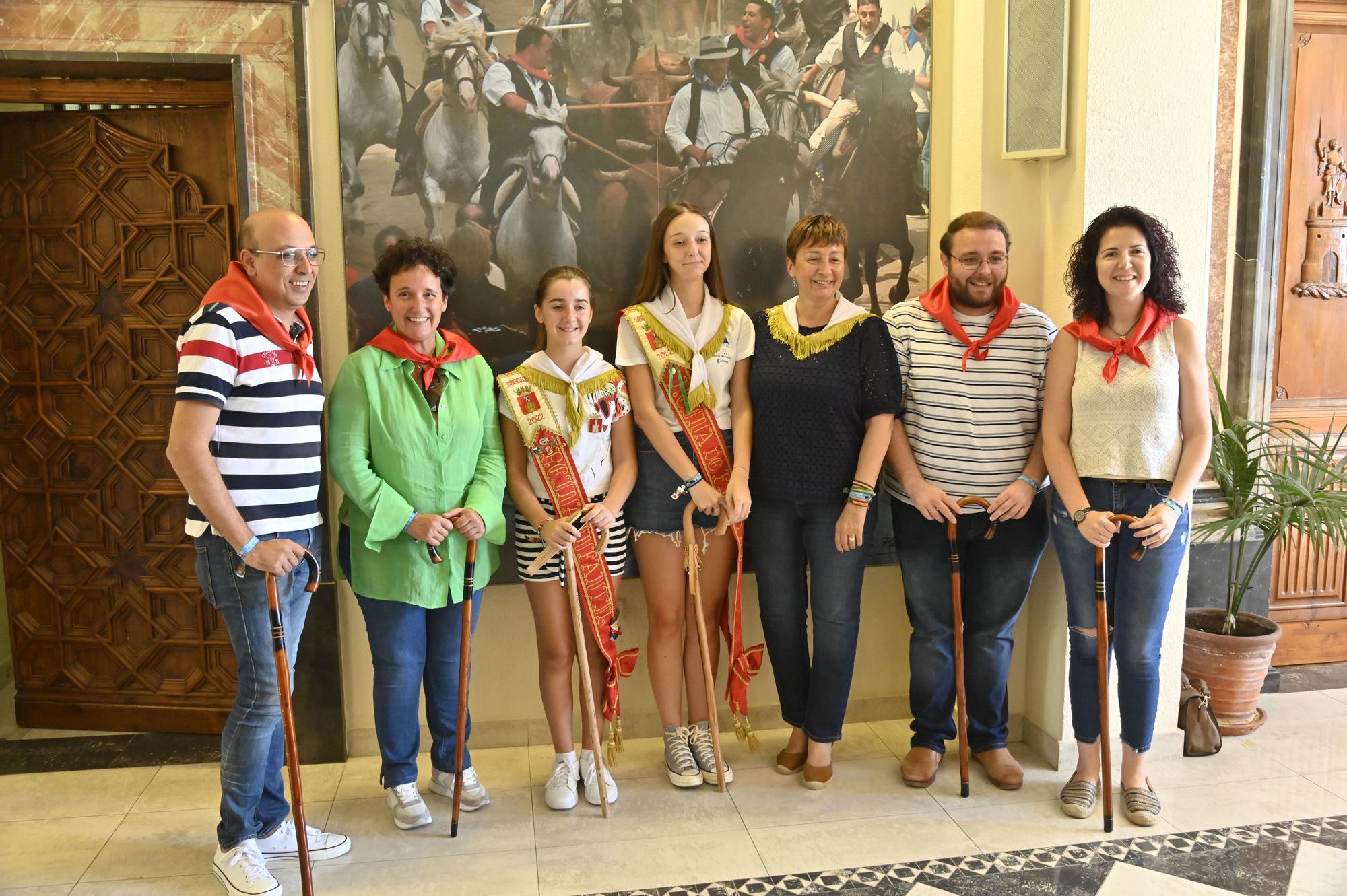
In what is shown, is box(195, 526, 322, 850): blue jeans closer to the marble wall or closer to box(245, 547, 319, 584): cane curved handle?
Answer: box(245, 547, 319, 584): cane curved handle

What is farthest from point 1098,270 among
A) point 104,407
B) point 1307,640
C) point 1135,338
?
point 104,407

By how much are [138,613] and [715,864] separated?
7.01ft

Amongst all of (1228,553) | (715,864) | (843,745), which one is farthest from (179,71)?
(1228,553)

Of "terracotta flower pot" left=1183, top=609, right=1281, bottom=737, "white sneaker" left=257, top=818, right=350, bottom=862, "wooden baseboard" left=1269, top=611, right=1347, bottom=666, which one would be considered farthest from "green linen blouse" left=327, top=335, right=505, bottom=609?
"wooden baseboard" left=1269, top=611, right=1347, bottom=666

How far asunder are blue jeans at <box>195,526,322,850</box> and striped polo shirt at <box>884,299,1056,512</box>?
1.71 metres

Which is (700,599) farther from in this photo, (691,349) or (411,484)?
(411,484)

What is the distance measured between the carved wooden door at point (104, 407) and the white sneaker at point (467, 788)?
91 centimetres

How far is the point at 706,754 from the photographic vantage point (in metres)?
3.19

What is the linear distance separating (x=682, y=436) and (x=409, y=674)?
1010mm

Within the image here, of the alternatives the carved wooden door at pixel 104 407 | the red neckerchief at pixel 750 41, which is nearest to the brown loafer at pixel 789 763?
the carved wooden door at pixel 104 407

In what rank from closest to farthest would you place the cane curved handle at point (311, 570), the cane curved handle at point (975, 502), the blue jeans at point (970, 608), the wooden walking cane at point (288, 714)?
the wooden walking cane at point (288, 714), the cane curved handle at point (311, 570), the cane curved handle at point (975, 502), the blue jeans at point (970, 608)

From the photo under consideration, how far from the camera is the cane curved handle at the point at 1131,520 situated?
275 centimetres

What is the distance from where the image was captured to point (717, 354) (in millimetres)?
3033

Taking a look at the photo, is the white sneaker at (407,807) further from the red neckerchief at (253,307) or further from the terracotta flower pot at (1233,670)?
the terracotta flower pot at (1233,670)
